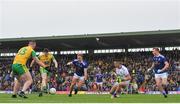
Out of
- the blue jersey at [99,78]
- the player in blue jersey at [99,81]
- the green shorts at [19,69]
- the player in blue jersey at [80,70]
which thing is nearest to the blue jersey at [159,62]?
the player in blue jersey at [80,70]

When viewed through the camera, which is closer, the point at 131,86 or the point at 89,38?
the point at 131,86

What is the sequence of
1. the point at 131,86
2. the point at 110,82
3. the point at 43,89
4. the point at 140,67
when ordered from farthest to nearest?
1. the point at 140,67
2. the point at 110,82
3. the point at 131,86
4. the point at 43,89

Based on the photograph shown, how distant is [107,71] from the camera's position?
4584cm

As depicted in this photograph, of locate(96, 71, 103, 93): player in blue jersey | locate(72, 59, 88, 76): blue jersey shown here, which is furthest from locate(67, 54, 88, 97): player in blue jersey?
locate(96, 71, 103, 93): player in blue jersey

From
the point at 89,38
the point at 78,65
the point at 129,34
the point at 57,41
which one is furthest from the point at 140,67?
the point at 78,65

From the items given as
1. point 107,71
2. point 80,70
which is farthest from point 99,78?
point 80,70

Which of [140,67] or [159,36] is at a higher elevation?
[159,36]

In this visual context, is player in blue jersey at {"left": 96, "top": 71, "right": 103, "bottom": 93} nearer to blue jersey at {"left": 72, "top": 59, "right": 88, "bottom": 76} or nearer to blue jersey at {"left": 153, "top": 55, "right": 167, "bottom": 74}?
blue jersey at {"left": 72, "top": 59, "right": 88, "bottom": 76}

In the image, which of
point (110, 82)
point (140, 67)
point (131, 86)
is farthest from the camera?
point (140, 67)

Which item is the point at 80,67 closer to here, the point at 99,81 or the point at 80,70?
the point at 80,70

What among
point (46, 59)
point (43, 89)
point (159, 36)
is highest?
point (159, 36)

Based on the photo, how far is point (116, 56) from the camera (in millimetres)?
50812

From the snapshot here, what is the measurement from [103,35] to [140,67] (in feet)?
15.4

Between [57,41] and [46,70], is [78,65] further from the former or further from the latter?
[57,41]
